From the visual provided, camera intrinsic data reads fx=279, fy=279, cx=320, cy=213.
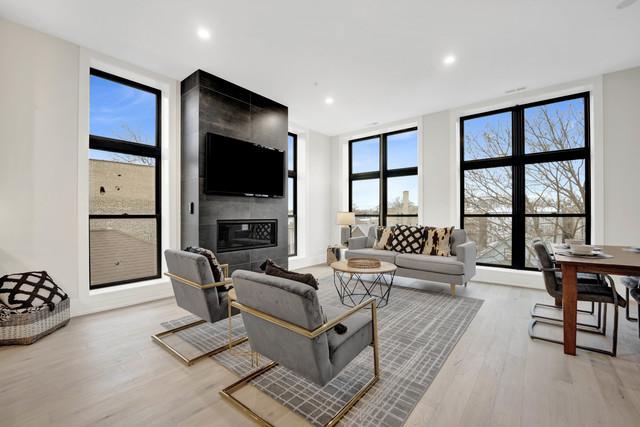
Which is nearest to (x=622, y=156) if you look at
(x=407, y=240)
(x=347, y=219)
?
(x=407, y=240)

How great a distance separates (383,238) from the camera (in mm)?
4996

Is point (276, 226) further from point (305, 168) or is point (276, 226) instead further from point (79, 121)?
point (79, 121)

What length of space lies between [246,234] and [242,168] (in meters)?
1.04

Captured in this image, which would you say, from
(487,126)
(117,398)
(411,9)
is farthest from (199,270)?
(487,126)

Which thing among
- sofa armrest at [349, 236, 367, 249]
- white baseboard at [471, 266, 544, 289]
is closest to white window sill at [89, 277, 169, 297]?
sofa armrest at [349, 236, 367, 249]

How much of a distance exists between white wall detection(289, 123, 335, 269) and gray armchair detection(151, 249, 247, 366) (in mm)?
3425

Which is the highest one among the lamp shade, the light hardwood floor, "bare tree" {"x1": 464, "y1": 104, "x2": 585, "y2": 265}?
"bare tree" {"x1": 464, "y1": 104, "x2": 585, "y2": 265}

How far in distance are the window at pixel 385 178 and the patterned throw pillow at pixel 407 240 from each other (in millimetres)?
1164

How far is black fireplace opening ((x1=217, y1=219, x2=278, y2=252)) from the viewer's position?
4117 millimetres

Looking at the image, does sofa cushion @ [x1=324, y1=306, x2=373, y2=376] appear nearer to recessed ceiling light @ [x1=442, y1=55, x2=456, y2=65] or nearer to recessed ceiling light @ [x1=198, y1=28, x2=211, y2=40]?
recessed ceiling light @ [x1=198, y1=28, x2=211, y2=40]

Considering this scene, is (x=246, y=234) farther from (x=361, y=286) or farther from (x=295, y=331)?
(x=295, y=331)

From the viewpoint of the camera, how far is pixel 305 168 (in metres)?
6.28

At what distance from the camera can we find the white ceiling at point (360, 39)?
8.68 ft

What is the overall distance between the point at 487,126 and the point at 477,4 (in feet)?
9.53
